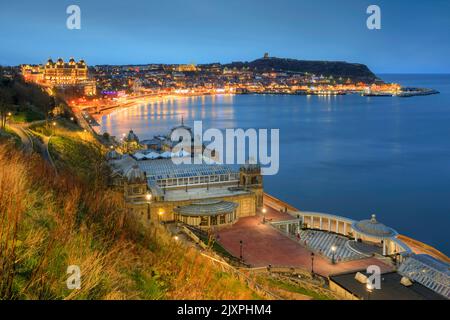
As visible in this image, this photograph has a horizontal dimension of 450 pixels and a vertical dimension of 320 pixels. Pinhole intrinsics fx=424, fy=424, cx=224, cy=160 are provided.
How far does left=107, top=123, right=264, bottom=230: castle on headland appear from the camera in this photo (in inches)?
871

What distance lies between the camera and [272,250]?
18.7 m

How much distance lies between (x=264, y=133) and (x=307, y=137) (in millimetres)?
7655

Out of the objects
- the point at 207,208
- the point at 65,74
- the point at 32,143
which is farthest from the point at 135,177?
the point at 65,74

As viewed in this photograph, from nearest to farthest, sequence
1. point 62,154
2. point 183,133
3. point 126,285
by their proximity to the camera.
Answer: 1. point 126,285
2. point 62,154
3. point 183,133

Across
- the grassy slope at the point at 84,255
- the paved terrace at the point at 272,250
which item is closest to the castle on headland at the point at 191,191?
the paved terrace at the point at 272,250

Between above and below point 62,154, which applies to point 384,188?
below

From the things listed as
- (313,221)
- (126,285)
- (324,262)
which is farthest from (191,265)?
(313,221)

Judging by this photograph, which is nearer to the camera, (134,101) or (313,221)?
(313,221)

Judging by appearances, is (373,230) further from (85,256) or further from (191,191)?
(85,256)

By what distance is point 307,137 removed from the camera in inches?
2739

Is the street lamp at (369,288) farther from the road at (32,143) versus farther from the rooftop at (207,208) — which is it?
the road at (32,143)

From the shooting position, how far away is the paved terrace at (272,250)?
17250 millimetres
